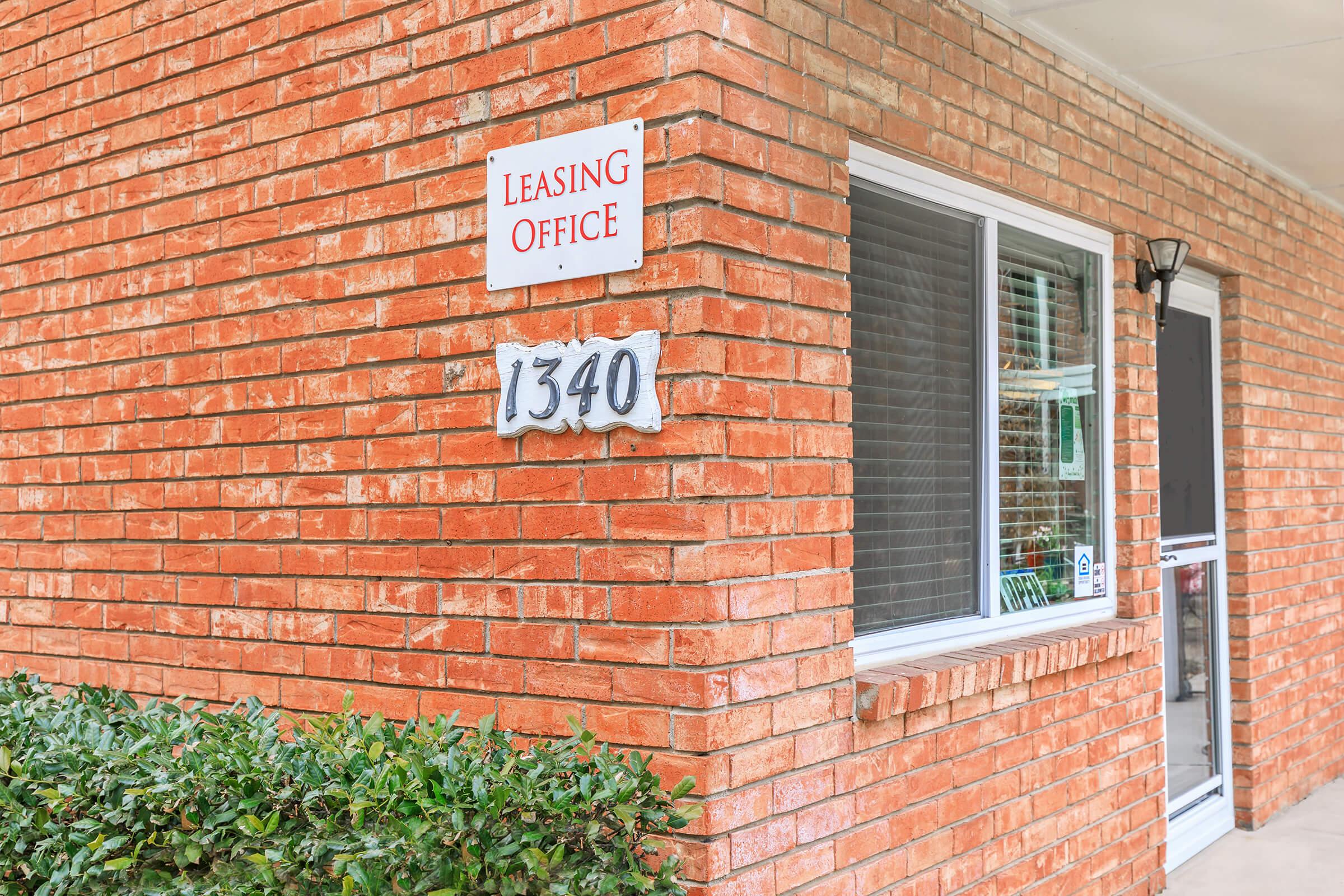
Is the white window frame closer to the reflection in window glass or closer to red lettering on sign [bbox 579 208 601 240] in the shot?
the reflection in window glass

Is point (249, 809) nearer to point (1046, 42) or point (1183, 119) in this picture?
point (1046, 42)

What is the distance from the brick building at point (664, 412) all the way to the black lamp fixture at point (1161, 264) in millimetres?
63

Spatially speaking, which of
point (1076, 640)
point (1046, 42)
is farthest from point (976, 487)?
point (1046, 42)

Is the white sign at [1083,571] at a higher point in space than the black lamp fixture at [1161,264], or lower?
lower

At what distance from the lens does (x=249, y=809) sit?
8.44 feet

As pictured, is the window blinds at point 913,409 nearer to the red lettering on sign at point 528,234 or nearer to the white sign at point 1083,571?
the white sign at point 1083,571

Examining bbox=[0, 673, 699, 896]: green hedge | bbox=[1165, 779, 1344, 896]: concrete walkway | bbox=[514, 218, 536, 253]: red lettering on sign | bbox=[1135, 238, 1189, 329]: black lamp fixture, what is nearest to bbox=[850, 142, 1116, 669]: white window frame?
bbox=[1135, 238, 1189, 329]: black lamp fixture

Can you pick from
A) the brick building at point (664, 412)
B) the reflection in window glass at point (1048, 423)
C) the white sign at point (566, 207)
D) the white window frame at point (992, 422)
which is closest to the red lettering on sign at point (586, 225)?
the white sign at point (566, 207)

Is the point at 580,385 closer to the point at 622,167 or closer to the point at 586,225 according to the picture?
the point at 586,225

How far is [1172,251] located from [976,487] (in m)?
1.61

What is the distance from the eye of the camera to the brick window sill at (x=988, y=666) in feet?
10.4

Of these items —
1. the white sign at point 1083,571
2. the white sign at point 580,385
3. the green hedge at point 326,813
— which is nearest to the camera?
the green hedge at point 326,813

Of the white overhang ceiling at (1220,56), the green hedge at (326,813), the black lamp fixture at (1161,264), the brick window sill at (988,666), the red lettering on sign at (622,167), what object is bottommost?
the green hedge at (326,813)

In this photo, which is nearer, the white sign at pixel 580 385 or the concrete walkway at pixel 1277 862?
the white sign at pixel 580 385
